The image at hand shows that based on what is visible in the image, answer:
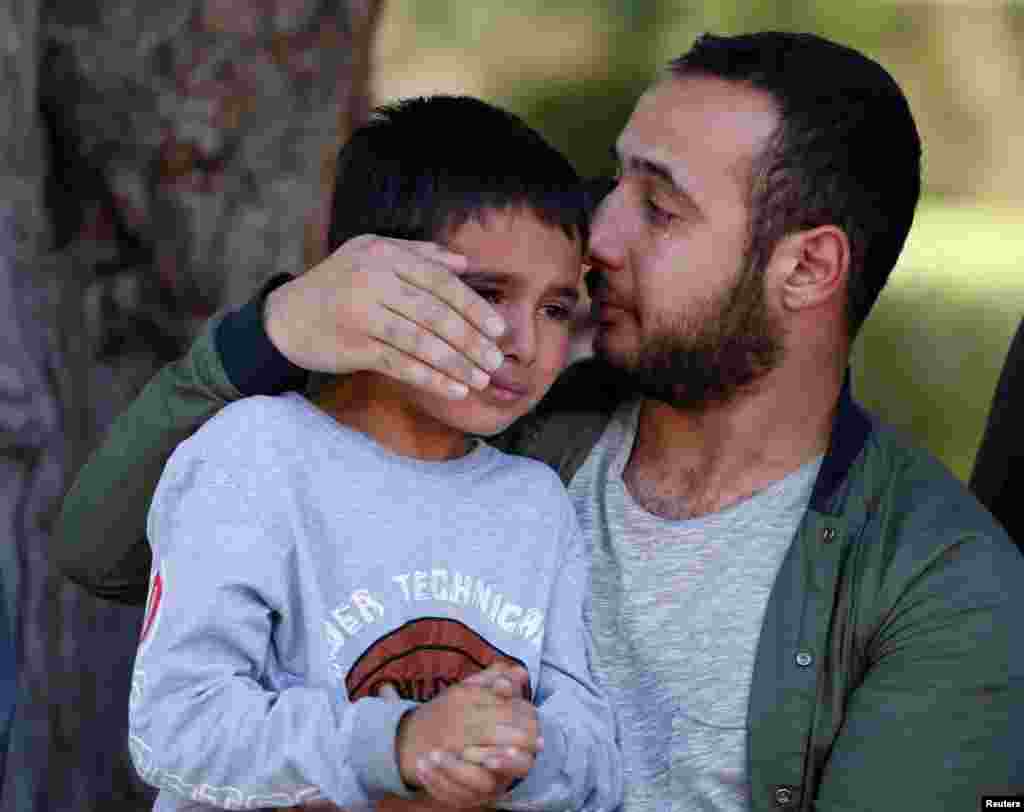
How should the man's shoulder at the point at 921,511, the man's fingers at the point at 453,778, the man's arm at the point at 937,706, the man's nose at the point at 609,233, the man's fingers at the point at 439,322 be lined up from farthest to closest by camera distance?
the man's nose at the point at 609,233 → the man's shoulder at the point at 921,511 → the man's arm at the point at 937,706 → the man's fingers at the point at 439,322 → the man's fingers at the point at 453,778

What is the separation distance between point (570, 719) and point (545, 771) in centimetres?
12

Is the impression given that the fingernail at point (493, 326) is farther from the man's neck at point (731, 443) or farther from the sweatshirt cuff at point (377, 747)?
the man's neck at point (731, 443)

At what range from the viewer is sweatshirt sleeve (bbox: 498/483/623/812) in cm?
207

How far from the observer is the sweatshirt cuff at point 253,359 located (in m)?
2.19

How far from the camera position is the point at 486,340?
6.72ft

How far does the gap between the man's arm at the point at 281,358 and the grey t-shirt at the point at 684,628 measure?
1.83 feet

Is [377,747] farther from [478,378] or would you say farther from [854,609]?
[854,609]

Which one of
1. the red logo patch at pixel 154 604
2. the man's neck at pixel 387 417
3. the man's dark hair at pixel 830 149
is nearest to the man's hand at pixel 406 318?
the man's neck at pixel 387 417

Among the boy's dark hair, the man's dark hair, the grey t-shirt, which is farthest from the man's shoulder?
the boy's dark hair

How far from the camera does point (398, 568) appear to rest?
211 centimetres

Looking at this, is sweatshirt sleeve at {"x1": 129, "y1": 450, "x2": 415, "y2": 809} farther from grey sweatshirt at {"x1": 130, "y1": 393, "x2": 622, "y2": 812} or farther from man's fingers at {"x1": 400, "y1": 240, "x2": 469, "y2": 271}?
man's fingers at {"x1": 400, "y1": 240, "x2": 469, "y2": 271}

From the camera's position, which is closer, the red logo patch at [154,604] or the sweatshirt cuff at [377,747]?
the sweatshirt cuff at [377,747]

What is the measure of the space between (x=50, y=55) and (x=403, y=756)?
5.75 ft

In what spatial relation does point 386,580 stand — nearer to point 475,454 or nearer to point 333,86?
point 475,454
